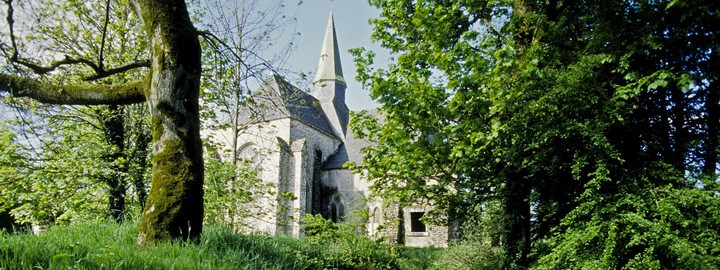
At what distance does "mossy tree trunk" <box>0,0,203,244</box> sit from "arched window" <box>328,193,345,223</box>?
2445 centimetres

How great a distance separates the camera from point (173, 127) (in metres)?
4.16

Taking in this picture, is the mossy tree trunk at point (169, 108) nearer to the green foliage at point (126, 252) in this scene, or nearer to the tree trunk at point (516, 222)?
the green foliage at point (126, 252)

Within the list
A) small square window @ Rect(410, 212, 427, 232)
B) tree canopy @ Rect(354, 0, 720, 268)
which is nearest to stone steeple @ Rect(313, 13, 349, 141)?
small square window @ Rect(410, 212, 427, 232)

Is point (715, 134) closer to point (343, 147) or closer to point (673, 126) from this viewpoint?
point (673, 126)

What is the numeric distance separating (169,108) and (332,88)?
100ft

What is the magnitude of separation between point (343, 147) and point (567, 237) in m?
26.1

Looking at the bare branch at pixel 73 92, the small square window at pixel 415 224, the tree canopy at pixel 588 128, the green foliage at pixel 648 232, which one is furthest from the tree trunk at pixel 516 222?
the small square window at pixel 415 224

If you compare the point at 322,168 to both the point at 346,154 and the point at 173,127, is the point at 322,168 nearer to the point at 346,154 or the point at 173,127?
the point at 346,154

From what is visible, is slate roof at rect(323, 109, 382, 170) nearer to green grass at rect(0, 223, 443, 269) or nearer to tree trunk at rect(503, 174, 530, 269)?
tree trunk at rect(503, 174, 530, 269)

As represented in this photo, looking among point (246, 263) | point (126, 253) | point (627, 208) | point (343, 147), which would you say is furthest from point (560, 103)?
point (343, 147)

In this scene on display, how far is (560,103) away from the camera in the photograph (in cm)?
549

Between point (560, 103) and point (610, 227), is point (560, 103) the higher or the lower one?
the higher one

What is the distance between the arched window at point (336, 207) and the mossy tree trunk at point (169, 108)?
2445 cm

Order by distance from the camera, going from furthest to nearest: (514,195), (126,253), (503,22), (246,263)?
(503,22) → (514,195) → (246,263) → (126,253)
